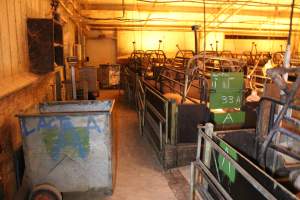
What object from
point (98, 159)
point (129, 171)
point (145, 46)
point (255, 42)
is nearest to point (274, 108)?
point (98, 159)

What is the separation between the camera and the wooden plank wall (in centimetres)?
200

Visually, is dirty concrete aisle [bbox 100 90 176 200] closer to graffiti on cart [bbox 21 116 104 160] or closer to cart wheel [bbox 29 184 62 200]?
cart wheel [bbox 29 184 62 200]

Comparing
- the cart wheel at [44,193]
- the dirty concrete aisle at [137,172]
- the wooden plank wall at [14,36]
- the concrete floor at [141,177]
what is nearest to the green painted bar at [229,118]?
the concrete floor at [141,177]

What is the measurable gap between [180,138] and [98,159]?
1.18 meters

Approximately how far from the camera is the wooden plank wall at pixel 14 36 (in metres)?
2.00

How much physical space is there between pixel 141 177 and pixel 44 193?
111 centimetres

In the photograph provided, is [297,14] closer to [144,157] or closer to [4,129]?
[144,157]

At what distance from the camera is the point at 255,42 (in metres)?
11.0

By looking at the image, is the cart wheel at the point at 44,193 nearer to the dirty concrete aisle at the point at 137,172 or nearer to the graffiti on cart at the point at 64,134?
the graffiti on cart at the point at 64,134

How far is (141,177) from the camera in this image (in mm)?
2736

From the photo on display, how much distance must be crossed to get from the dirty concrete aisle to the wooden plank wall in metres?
1.49

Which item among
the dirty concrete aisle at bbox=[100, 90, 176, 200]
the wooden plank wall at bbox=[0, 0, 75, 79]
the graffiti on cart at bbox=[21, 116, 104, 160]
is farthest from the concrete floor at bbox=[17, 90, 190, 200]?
the wooden plank wall at bbox=[0, 0, 75, 79]

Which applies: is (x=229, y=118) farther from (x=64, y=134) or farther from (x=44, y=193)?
(x=44, y=193)

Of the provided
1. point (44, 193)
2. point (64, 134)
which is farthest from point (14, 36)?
point (44, 193)
